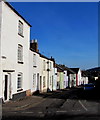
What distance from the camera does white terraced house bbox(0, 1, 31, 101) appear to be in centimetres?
1493

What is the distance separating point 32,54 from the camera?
24094 mm

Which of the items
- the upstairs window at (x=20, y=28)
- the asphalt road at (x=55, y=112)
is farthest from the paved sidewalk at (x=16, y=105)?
the upstairs window at (x=20, y=28)

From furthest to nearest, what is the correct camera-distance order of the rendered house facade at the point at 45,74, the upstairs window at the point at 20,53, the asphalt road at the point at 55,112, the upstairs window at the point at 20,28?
the rendered house facade at the point at 45,74, the upstairs window at the point at 20,53, the upstairs window at the point at 20,28, the asphalt road at the point at 55,112

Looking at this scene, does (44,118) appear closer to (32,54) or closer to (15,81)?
(15,81)

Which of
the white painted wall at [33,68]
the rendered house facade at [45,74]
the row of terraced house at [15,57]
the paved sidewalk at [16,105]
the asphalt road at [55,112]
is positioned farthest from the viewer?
the rendered house facade at [45,74]

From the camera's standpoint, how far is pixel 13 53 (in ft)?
56.2

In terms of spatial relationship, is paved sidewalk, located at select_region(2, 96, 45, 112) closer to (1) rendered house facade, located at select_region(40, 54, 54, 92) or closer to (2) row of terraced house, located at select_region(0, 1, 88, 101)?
(2) row of terraced house, located at select_region(0, 1, 88, 101)

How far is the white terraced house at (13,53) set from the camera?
1493 cm

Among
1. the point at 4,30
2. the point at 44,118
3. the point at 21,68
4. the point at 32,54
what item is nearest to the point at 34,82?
the point at 32,54

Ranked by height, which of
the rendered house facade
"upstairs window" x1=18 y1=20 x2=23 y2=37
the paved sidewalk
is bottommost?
the paved sidewalk

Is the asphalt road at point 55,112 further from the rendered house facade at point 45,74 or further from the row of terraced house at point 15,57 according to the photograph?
the rendered house facade at point 45,74

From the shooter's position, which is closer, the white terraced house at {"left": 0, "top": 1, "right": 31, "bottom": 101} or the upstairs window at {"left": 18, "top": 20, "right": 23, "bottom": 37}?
the white terraced house at {"left": 0, "top": 1, "right": 31, "bottom": 101}

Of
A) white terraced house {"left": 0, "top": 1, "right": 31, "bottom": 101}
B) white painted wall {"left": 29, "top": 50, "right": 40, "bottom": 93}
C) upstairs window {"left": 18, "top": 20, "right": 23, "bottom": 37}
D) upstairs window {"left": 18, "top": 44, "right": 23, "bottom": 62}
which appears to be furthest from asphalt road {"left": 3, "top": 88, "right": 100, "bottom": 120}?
white painted wall {"left": 29, "top": 50, "right": 40, "bottom": 93}

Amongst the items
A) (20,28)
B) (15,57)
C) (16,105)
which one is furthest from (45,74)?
(16,105)
